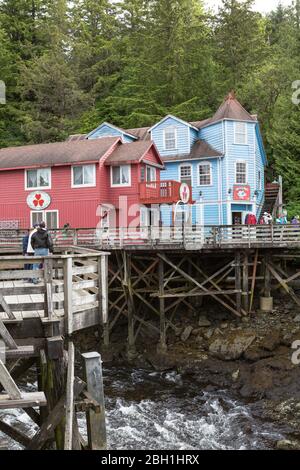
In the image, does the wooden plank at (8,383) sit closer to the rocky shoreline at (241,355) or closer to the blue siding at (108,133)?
the rocky shoreline at (241,355)

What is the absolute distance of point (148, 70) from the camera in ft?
134

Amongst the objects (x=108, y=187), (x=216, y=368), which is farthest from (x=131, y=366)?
(x=108, y=187)

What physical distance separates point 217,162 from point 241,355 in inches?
625

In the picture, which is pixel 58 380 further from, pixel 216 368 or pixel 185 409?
pixel 216 368

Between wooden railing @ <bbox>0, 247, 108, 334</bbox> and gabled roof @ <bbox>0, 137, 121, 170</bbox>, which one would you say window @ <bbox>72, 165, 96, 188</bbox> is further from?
wooden railing @ <bbox>0, 247, 108, 334</bbox>

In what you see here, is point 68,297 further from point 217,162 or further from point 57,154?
point 217,162

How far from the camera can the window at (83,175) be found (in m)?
24.9

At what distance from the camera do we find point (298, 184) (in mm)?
29781

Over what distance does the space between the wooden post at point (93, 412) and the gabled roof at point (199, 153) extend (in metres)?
24.9

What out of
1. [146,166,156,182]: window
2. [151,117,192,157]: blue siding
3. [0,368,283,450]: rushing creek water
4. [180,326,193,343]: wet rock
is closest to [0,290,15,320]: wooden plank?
[0,368,283,450]: rushing creek water

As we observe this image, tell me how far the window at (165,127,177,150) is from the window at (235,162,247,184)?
4.44 metres

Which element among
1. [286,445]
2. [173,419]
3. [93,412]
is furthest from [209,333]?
[93,412]

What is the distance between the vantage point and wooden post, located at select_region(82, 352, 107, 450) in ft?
20.5

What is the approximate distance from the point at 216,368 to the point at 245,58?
106 ft
